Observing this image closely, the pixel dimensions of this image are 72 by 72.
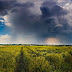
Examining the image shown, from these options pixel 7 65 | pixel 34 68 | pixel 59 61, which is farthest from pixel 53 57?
pixel 7 65

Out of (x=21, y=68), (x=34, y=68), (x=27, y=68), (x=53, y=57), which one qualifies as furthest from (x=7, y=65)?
(x=53, y=57)

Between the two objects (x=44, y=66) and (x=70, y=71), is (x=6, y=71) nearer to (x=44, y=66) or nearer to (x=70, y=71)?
(x=44, y=66)

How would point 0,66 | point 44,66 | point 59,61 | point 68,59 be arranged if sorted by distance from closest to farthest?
point 0,66, point 44,66, point 59,61, point 68,59

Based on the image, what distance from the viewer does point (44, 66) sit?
13.9 m

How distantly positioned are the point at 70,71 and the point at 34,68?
6.64 m

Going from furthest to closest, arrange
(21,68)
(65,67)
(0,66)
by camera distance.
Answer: (65,67) < (21,68) < (0,66)

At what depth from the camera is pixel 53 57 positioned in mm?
18688

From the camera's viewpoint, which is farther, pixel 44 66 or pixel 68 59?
pixel 68 59

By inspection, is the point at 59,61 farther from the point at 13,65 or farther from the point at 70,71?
the point at 13,65

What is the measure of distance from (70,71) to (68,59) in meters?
5.08

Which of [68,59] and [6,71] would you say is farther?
[68,59]

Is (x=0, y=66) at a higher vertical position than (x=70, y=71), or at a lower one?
higher

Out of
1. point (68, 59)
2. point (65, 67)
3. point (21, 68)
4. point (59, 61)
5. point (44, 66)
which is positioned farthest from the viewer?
point (68, 59)

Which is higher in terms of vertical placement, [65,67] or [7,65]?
[7,65]
